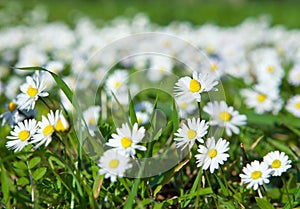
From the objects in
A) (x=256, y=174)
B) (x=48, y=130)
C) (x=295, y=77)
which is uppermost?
(x=295, y=77)

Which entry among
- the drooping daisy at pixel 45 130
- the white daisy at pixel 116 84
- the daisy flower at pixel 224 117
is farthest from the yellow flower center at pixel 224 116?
the white daisy at pixel 116 84

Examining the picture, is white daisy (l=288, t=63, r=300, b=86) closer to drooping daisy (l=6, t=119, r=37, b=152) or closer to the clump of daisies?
the clump of daisies

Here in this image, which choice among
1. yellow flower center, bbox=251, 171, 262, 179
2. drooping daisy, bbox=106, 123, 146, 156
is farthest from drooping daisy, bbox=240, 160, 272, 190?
drooping daisy, bbox=106, 123, 146, 156

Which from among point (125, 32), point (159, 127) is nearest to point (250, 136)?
point (159, 127)

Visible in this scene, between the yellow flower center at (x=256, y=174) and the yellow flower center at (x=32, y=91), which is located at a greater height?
the yellow flower center at (x=32, y=91)

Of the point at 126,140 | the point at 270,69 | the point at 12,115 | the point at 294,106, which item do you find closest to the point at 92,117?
the point at 12,115

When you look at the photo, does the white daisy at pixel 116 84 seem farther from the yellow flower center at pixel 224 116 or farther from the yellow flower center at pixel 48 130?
the yellow flower center at pixel 48 130

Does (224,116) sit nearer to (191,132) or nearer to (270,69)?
(191,132)
